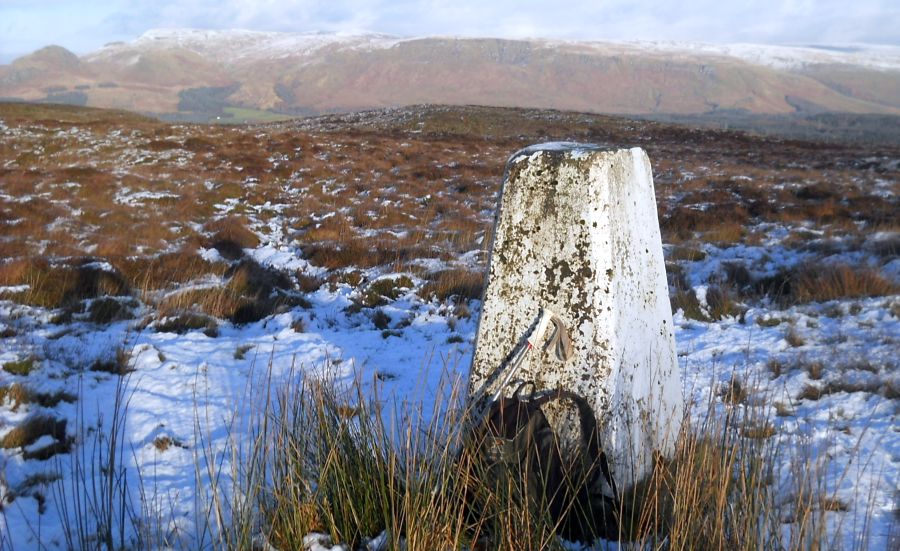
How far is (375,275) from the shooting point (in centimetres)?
782

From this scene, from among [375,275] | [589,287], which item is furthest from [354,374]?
[375,275]

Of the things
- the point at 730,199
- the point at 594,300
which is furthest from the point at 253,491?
the point at 730,199

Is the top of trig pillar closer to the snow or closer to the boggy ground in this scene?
the boggy ground

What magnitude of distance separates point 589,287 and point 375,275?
566 cm

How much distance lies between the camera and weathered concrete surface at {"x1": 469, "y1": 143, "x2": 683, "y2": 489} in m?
2.36

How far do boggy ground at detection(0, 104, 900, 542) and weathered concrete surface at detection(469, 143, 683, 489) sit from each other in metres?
0.26

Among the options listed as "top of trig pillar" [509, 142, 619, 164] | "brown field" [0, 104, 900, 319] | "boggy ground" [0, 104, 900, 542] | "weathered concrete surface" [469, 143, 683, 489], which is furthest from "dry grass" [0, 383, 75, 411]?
"top of trig pillar" [509, 142, 619, 164]

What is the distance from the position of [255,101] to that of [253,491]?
180 metres

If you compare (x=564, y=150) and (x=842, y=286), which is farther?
(x=842, y=286)

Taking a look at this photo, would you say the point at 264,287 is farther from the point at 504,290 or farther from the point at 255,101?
the point at 255,101

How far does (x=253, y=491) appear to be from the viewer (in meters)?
2.22

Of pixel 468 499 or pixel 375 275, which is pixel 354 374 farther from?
pixel 375 275

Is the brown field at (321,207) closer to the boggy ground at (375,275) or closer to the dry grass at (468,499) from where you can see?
the boggy ground at (375,275)

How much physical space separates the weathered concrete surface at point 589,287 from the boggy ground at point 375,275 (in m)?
0.26
